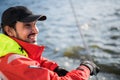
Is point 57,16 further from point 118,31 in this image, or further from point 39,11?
point 118,31

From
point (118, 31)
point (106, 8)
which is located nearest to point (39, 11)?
point (106, 8)

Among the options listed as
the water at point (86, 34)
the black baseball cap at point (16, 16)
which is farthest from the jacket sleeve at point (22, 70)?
the water at point (86, 34)

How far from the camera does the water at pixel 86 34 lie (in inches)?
307

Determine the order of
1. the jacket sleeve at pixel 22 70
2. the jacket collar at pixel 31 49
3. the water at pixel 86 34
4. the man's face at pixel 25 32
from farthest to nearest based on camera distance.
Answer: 1. the water at pixel 86 34
2. the man's face at pixel 25 32
3. the jacket collar at pixel 31 49
4. the jacket sleeve at pixel 22 70

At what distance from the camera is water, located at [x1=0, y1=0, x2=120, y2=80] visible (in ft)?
25.6

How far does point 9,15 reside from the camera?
12.5ft

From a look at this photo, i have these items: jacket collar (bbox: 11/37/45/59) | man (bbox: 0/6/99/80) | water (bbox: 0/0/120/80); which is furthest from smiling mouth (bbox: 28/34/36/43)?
water (bbox: 0/0/120/80)

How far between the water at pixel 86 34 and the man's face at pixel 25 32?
5.29ft

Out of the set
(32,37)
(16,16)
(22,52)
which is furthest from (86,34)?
(22,52)

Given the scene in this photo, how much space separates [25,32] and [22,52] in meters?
0.29

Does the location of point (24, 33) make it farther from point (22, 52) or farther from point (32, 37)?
point (22, 52)

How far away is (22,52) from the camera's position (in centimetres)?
365

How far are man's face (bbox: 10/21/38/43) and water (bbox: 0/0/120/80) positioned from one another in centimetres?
161

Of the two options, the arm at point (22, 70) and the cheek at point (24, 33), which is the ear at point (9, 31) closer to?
the cheek at point (24, 33)
